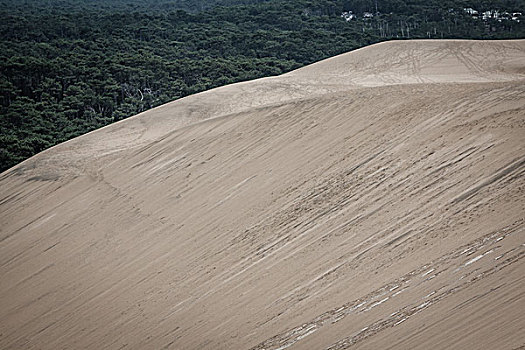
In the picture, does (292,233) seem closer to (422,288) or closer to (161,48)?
(422,288)

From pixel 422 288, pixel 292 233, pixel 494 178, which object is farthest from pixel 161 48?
pixel 422 288

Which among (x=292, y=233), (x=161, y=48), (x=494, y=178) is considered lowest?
(x=292, y=233)

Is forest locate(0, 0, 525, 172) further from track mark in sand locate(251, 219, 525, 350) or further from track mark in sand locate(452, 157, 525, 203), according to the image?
track mark in sand locate(452, 157, 525, 203)

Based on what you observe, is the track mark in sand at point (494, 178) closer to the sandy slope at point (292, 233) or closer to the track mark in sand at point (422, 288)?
the sandy slope at point (292, 233)

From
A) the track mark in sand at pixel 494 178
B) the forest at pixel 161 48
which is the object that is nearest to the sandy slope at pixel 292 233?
the track mark in sand at pixel 494 178

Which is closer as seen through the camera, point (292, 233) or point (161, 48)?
point (292, 233)
